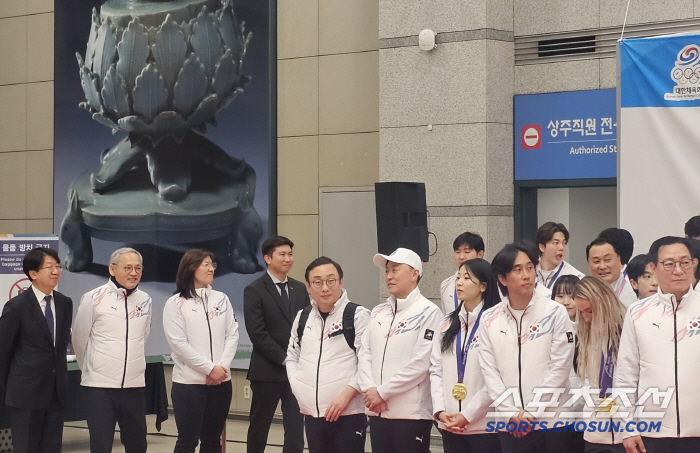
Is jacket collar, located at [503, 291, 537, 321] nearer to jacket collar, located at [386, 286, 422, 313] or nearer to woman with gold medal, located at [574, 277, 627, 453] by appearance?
woman with gold medal, located at [574, 277, 627, 453]

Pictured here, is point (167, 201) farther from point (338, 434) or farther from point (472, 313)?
point (472, 313)

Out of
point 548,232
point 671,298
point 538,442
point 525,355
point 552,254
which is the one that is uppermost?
point 548,232

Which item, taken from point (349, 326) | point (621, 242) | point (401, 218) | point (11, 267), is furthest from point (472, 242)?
point (11, 267)

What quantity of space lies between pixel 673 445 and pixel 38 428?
172 inches

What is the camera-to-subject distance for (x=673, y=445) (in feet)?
14.8

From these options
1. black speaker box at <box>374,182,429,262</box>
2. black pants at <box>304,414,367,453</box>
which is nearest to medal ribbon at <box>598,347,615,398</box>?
black pants at <box>304,414,367,453</box>

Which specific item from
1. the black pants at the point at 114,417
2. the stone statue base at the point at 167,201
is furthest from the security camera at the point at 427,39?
the black pants at the point at 114,417

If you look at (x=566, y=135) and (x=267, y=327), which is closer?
(x=267, y=327)

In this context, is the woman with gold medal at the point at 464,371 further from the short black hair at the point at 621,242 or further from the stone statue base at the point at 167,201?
the stone statue base at the point at 167,201

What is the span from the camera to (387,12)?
955 cm

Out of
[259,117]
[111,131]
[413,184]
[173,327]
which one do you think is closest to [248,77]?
[259,117]

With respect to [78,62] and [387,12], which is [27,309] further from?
[78,62]

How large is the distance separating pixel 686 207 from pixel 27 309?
16.4 feet

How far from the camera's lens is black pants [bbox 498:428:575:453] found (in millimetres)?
4879
